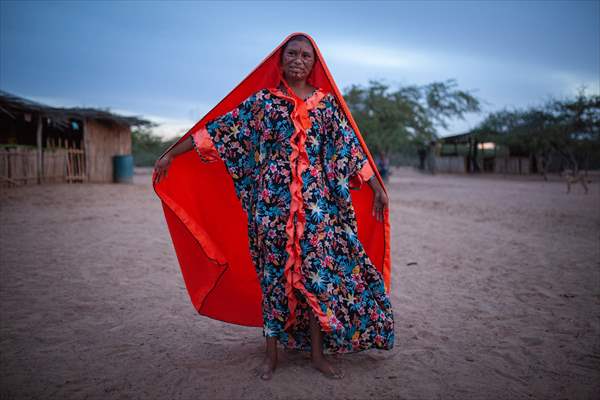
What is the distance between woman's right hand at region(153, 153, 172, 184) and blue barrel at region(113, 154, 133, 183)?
55.5 feet

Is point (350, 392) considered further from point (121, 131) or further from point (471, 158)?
point (471, 158)

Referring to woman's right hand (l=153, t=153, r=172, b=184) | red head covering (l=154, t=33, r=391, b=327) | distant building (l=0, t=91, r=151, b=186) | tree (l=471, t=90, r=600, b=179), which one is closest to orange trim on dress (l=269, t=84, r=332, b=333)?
red head covering (l=154, t=33, r=391, b=327)

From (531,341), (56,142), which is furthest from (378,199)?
(56,142)

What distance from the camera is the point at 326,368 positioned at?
95.7 inches

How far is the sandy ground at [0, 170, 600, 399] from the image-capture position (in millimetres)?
2320

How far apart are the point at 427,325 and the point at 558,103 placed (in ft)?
93.3

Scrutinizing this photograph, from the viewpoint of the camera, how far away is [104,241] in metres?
6.32

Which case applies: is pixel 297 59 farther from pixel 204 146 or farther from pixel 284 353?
pixel 284 353

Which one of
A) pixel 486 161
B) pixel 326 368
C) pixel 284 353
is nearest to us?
pixel 326 368

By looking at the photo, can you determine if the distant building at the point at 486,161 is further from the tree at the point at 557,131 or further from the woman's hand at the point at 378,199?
the woman's hand at the point at 378,199

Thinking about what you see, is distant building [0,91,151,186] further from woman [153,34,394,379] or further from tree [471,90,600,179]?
tree [471,90,600,179]

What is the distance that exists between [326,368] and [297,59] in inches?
71.4

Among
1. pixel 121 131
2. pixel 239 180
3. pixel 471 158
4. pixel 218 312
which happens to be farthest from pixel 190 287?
pixel 471 158

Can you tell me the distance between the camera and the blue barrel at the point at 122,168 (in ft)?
59.3
